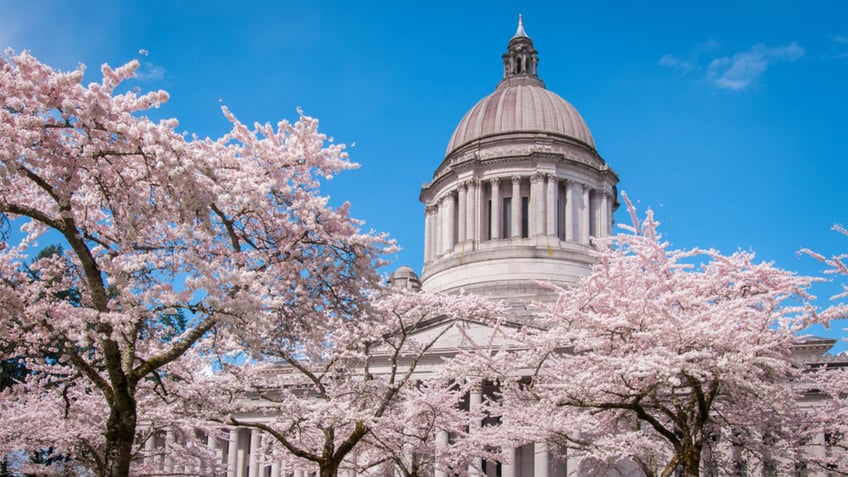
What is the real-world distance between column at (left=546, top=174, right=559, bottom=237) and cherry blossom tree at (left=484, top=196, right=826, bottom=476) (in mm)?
31121

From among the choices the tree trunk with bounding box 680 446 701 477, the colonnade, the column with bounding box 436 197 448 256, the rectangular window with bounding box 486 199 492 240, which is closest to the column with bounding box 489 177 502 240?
the colonnade

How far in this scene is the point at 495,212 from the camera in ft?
191

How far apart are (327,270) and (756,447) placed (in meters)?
14.8

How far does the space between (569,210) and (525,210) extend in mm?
2827

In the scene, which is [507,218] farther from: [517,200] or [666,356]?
[666,356]

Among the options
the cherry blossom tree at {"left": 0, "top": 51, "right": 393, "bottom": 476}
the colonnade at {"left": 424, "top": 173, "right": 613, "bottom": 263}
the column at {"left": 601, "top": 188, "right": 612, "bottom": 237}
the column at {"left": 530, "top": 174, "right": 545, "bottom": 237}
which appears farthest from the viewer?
the column at {"left": 601, "top": 188, "right": 612, "bottom": 237}

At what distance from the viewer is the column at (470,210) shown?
58.2m

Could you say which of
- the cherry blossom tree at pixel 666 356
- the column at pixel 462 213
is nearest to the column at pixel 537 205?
the column at pixel 462 213

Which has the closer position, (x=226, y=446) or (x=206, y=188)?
(x=206, y=188)

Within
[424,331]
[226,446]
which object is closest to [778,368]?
[424,331]

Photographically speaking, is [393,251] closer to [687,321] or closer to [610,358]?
[610,358]

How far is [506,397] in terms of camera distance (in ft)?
82.8

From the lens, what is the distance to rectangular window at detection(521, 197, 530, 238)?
189 ft

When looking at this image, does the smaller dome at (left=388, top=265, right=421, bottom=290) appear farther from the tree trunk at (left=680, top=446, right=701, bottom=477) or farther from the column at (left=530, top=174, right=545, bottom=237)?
the tree trunk at (left=680, top=446, right=701, bottom=477)
